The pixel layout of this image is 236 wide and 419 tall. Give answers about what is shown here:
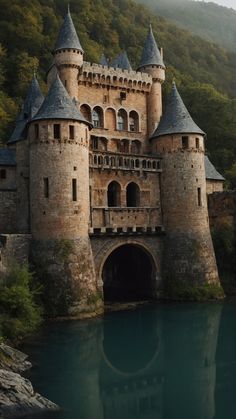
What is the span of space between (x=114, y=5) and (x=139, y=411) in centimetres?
8361

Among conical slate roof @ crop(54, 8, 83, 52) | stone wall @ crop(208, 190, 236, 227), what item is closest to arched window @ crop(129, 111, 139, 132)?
conical slate roof @ crop(54, 8, 83, 52)

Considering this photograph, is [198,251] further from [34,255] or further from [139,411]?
[139,411]

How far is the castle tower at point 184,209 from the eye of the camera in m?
35.4

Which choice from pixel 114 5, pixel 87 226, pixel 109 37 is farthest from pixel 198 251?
pixel 114 5

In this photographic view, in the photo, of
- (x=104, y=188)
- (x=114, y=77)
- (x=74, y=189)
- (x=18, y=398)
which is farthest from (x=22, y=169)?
(x=18, y=398)

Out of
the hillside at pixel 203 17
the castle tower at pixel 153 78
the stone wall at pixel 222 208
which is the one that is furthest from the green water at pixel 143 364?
the hillside at pixel 203 17

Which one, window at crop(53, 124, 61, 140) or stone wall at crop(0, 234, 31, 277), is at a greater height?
window at crop(53, 124, 61, 140)

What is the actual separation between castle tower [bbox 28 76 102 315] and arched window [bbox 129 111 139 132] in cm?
1022

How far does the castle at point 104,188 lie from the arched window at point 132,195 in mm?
76

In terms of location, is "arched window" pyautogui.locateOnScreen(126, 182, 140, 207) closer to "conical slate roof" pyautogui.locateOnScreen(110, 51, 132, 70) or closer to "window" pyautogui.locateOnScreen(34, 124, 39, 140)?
"window" pyautogui.locateOnScreen(34, 124, 39, 140)

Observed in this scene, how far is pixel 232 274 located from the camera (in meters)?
38.5

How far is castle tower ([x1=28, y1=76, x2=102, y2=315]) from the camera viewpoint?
98.0 feet

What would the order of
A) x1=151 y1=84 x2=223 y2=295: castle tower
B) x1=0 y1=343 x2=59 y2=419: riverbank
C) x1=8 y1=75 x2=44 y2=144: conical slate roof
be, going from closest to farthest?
x1=0 y1=343 x2=59 y2=419: riverbank, x1=151 y1=84 x2=223 y2=295: castle tower, x1=8 y1=75 x2=44 y2=144: conical slate roof

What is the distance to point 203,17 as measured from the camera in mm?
141500
